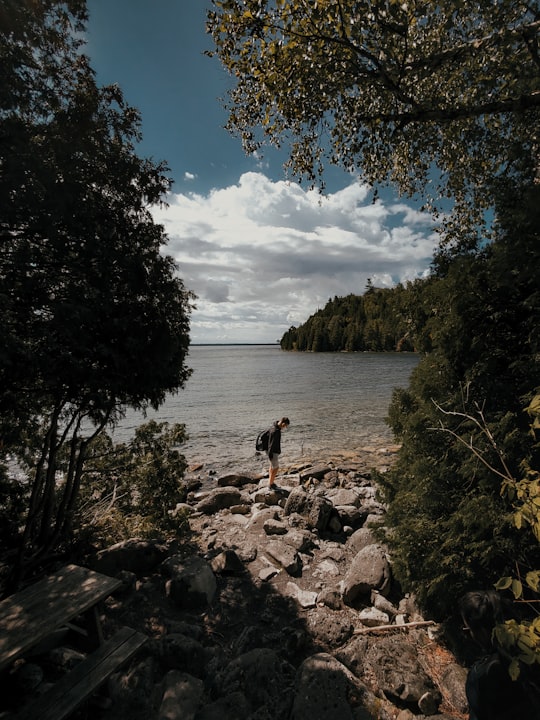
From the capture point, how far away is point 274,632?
4.55 m

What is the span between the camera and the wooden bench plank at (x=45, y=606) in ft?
10.3

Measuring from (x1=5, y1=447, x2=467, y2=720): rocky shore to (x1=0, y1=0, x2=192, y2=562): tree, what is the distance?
223 centimetres

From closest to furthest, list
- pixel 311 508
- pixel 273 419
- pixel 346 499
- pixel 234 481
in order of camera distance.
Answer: pixel 311 508 → pixel 346 499 → pixel 234 481 → pixel 273 419

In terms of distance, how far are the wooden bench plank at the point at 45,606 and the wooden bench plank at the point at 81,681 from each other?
436mm

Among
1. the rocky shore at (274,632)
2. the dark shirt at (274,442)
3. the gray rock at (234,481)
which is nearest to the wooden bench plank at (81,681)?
the rocky shore at (274,632)

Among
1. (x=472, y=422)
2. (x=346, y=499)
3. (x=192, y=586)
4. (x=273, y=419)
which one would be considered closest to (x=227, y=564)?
(x=192, y=586)

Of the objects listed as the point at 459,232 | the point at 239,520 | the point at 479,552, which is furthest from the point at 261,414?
the point at 479,552

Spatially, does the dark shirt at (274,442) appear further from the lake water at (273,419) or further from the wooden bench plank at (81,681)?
the wooden bench plank at (81,681)

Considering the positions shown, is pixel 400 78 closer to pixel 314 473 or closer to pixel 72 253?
pixel 72 253

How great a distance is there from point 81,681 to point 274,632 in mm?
2408

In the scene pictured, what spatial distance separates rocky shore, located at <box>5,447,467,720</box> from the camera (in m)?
3.38

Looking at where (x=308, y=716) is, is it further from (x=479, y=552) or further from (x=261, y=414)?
(x=261, y=414)

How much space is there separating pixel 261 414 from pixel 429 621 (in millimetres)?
22591

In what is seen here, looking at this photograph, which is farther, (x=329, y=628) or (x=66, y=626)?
(x=329, y=628)
